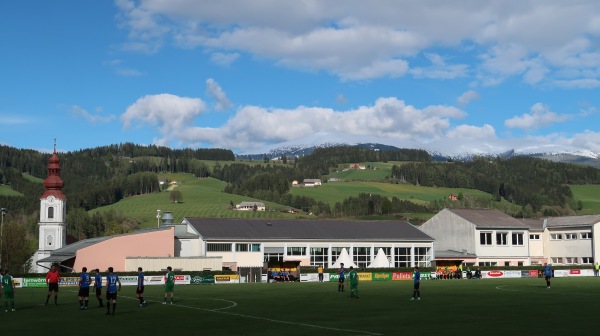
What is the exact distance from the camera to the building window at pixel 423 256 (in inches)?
4055

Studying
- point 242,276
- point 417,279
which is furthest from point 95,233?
point 417,279

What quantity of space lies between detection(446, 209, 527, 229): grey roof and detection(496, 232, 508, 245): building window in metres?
1.24

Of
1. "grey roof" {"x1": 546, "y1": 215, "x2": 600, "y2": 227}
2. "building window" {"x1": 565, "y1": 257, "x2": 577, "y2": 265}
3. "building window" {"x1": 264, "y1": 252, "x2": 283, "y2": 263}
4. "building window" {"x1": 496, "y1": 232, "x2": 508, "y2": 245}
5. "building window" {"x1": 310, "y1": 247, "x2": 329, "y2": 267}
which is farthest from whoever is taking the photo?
"building window" {"x1": 565, "y1": 257, "x2": 577, "y2": 265}

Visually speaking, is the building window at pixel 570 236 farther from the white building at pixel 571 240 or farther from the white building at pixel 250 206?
the white building at pixel 250 206

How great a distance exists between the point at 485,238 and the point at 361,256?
18113mm

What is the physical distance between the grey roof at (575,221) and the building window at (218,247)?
1932 inches

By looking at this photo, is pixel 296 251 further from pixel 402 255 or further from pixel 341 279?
pixel 341 279

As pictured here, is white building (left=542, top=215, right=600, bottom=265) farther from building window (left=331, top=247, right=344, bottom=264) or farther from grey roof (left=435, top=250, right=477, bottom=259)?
building window (left=331, top=247, right=344, bottom=264)

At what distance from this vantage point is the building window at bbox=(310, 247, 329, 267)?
316 ft

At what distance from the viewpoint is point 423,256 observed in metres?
104

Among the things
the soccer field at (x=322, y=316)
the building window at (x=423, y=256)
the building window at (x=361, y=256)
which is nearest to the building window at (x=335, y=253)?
the building window at (x=361, y=256)

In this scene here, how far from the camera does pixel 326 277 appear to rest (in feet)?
261

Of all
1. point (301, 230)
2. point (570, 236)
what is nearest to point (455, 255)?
point (570, 236)

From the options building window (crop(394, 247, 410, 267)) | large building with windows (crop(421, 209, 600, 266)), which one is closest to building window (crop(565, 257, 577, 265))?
large building with windows (crop(421, 209, 600, 266))
